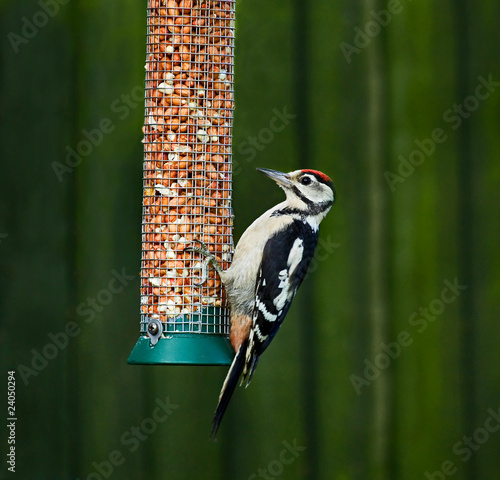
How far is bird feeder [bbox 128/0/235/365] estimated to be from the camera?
11.4ft

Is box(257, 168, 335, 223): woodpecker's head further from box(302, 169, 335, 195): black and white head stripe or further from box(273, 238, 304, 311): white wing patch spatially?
box(273, 238, 304, 311): white wing patch

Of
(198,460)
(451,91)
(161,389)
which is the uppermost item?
(451,91)

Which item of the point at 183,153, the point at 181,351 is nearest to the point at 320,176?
the point at 183,153

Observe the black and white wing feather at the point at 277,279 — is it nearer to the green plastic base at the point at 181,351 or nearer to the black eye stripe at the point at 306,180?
the green plastic base at the point at 181,351

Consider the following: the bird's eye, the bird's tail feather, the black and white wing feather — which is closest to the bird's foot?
the black and white wing feather

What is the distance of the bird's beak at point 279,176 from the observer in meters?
3.44

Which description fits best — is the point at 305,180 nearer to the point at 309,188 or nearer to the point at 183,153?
the point at 309,188

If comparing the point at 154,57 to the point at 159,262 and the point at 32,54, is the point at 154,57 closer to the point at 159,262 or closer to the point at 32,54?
the point at 32,54

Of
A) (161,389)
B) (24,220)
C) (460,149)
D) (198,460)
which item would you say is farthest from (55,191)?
(460,149)

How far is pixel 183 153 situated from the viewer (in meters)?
3.53

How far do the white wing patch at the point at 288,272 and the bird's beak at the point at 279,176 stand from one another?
263 mm

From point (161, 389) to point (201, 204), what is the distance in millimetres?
719

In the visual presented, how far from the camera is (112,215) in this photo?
3.47 metres

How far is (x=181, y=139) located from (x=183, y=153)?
5 cm
